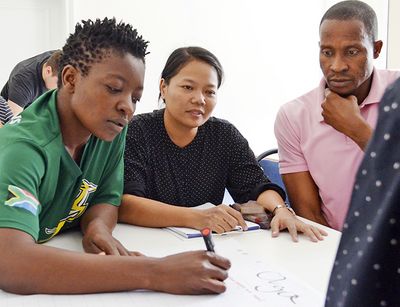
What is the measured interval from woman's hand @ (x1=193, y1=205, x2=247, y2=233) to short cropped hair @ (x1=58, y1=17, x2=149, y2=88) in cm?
44

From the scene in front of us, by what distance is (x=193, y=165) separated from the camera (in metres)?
1.56

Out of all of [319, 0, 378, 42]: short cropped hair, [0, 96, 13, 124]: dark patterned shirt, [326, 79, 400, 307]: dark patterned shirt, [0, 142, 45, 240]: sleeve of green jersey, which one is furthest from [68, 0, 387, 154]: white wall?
[326, 79, 400, 307]: dark patterned shirt

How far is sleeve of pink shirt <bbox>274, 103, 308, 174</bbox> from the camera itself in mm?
1535

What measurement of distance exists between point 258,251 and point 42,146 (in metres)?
0.50

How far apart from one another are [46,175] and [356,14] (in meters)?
0.98

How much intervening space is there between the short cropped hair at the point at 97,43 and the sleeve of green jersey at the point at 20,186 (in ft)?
0.72

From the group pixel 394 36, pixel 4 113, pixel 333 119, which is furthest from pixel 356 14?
pixel 394 36

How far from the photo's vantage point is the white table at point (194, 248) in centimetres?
77

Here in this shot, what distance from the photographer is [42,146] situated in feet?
2.98

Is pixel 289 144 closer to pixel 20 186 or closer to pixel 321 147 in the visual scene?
pixel 321 147

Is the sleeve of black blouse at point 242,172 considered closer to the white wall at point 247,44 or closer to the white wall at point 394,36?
the white wall at point 394,36

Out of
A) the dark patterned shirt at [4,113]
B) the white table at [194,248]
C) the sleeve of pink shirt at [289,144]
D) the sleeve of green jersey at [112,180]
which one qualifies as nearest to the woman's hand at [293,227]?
the white table at [194,248]

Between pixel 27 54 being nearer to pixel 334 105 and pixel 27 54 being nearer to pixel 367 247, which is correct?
pixel 334 105

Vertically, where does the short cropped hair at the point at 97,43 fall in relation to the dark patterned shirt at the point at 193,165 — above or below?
above
